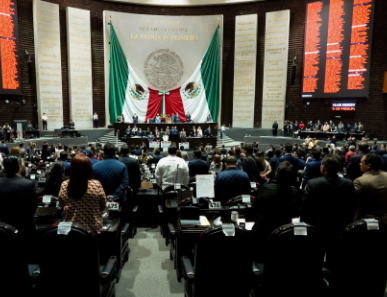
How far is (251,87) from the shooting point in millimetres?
17812

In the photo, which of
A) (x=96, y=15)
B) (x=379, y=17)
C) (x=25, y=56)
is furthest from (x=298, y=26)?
(x=25, y=56)

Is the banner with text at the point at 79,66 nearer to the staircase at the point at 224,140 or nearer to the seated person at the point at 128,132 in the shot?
the seated person at the point at 128,132

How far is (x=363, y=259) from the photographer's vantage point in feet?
6.63

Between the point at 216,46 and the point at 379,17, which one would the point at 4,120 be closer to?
the point at 216,46

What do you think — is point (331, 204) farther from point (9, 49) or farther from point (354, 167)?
point (9, 49)

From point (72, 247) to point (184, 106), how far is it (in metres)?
16.7

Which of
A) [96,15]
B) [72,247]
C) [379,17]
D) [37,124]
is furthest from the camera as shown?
[96,15]

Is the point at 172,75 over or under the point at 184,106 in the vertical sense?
over

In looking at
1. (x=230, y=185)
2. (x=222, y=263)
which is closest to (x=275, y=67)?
(x=230, y=185)

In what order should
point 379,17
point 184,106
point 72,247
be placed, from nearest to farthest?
point 72,247 < point 379,17 < point 184,106

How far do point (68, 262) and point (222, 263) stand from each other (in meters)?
0.94

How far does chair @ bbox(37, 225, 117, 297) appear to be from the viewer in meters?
1.81

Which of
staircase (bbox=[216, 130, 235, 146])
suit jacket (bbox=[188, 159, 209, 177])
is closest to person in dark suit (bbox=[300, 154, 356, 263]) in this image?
suit jacket (bbox=[188, 159, 209, 177])

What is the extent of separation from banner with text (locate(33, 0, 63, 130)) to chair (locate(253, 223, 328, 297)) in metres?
16.1
